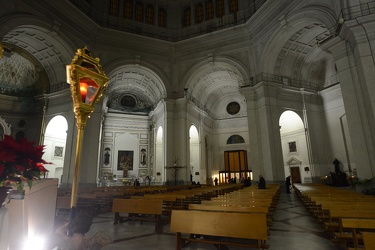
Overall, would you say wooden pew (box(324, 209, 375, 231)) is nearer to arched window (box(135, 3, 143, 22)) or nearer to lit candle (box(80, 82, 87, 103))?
lit candle (box(80, 82, 87, 103))

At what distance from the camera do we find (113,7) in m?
18.0

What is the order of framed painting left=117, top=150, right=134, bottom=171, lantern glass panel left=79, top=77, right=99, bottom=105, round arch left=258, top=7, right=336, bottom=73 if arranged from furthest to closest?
framed painting left=117, top=150, right=134, bottom=171
round arch left=258, top=7, right=336, bottom=73
lantern glass panel left=79, top=77, right=99, bottom=105

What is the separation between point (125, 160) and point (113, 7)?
13.4 metres

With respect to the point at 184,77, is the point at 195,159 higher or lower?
lower

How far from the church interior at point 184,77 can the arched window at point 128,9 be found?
10cm

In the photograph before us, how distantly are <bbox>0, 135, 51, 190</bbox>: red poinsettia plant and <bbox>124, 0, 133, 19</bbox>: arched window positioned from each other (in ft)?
62.4

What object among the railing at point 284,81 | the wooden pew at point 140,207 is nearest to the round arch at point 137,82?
the railing at point 284,81

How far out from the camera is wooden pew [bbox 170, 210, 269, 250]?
9.42 ft

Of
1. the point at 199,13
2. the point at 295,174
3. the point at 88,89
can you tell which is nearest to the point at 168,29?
the point at 199,13

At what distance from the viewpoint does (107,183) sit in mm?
20797

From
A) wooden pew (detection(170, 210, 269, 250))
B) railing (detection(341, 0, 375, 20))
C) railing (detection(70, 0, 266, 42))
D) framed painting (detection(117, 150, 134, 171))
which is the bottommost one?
wooden pew (detection(170, 210, 269, 250))

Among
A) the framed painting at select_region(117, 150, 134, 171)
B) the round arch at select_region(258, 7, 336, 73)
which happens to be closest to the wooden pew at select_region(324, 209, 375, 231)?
the round arch at select_region(258, 7, 336, 73)

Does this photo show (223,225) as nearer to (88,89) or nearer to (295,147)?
(88,89)

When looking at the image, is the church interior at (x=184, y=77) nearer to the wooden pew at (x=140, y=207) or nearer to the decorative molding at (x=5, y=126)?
the decorative molding at (x=5, y=126)
